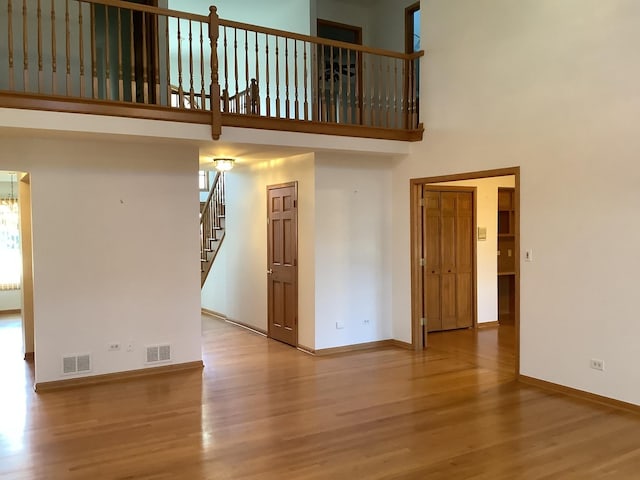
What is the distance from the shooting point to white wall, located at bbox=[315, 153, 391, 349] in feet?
21.1

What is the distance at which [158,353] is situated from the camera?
18.3 feet

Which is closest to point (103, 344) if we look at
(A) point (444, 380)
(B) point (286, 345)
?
(B) point (286, 345)

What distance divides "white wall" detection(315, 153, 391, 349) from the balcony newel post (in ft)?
5.39

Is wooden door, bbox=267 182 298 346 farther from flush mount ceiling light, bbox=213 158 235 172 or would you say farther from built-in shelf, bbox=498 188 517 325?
built-in shelf, bbox=498 188 517 325

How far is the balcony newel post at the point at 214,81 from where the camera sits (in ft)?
16.0

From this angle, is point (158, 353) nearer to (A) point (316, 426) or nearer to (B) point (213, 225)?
(A) point (316, 426)

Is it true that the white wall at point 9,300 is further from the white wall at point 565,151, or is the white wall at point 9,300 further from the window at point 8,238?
the white wall at point 565,151

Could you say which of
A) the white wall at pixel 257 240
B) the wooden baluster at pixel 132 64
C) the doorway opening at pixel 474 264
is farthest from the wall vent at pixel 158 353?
the doorway opening at pixel 474 264

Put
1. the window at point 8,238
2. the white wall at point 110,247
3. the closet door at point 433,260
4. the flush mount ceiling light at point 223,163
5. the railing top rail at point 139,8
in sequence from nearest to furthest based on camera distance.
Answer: the railing top rail at point 139,8, the white wall at point 110,247, the flush mount ceiling light at point 223,163, the closet door at point 433,260, the window at point 8,238

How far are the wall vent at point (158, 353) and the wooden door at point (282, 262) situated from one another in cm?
171

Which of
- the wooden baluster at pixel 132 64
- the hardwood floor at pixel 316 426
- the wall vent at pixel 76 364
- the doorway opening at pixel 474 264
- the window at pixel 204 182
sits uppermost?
the wooden baluster at pixel 132 64

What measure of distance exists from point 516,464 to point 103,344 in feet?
12.9

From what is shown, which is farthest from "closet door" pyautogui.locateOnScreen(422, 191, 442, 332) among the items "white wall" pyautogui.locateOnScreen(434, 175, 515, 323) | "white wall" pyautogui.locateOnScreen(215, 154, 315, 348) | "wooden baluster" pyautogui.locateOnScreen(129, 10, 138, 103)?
"wooden baluster" pyautogui.locateOnScreen(129, 10, 138, 103)

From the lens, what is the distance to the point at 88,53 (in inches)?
224
